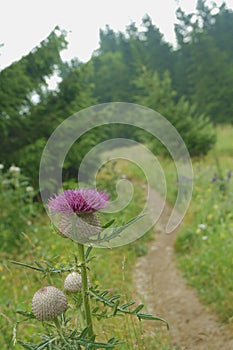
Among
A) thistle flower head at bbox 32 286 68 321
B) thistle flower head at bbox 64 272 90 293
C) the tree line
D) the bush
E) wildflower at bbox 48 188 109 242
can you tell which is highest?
the tree line

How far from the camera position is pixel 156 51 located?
1324 inches

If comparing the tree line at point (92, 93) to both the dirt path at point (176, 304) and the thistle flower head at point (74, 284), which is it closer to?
the dirt path at point (176, 304)

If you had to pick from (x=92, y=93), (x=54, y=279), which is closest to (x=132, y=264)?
(x=54, y=279)

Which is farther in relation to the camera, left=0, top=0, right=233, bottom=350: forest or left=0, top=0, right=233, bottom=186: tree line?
left=0, top=0, right=233, bottom=186: tree line

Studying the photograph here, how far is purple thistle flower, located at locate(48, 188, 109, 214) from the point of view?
1554mm

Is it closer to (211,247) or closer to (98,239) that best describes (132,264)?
(211,247)

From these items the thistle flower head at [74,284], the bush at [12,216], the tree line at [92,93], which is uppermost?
the tree line at [92,93]

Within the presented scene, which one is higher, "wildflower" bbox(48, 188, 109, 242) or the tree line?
the tree line

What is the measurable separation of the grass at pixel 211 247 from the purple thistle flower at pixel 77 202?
217cm

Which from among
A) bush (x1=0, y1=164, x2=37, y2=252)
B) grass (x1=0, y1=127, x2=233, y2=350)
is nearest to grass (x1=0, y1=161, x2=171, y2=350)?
grass (x1=0, y1=127, x2=233, y2=350)

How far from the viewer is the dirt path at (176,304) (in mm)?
3271

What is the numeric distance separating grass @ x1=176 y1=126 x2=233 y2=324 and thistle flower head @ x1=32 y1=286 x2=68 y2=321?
205 centimetres

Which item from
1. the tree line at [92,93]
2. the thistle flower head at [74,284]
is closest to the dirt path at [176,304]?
the thistle flower head at [74,284]

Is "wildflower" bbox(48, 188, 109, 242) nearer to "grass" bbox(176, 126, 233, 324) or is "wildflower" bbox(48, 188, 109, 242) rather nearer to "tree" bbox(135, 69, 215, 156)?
"grass" bbox(176, 126, 233, 324)
